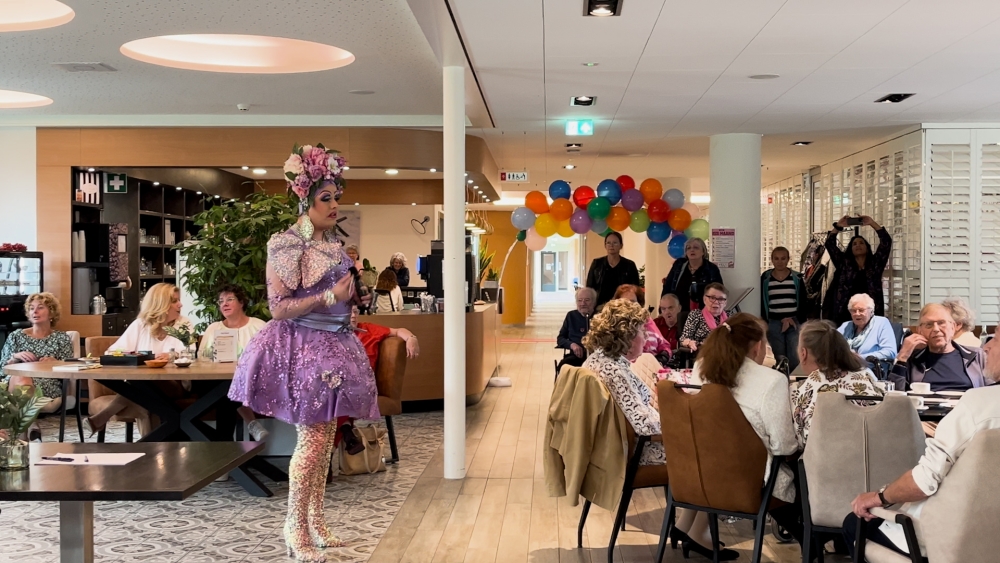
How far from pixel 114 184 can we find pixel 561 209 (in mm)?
5045

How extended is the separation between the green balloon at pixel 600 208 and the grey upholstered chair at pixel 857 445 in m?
7.40

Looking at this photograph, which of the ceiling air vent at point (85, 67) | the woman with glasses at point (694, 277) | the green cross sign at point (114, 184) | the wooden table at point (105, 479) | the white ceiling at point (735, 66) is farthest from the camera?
the green cross sign at point (114, 184)

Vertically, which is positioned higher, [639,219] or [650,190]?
[650,190]

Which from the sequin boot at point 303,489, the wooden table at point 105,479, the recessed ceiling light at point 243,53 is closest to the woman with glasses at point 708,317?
the recessed ceiling light at point 243,53

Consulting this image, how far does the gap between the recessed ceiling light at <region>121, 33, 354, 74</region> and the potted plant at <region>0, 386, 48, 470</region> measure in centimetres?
463

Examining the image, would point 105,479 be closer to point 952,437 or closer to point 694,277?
point 952,437

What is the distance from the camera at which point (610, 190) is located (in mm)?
10797

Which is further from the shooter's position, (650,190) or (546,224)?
(546,224)

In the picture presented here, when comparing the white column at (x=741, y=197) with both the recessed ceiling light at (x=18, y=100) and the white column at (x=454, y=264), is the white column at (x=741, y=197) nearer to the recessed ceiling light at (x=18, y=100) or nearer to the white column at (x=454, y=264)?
the white column at (x=454, y=264)

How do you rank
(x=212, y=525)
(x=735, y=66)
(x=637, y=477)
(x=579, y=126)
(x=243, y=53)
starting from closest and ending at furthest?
(x=637, y=477)
(x=212, y=525)
(x=735, y=66)
(x=243, y=53)
(x=579, y=126)

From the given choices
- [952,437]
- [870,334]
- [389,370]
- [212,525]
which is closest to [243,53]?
[389,370]

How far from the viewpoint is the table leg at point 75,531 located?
111 inches

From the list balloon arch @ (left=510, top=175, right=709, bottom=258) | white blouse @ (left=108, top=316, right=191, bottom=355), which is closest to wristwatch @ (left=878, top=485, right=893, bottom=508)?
white blouse @ (left=108, top=316, right=191, bottom=355)

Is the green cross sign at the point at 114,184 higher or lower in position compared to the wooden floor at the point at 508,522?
higher
